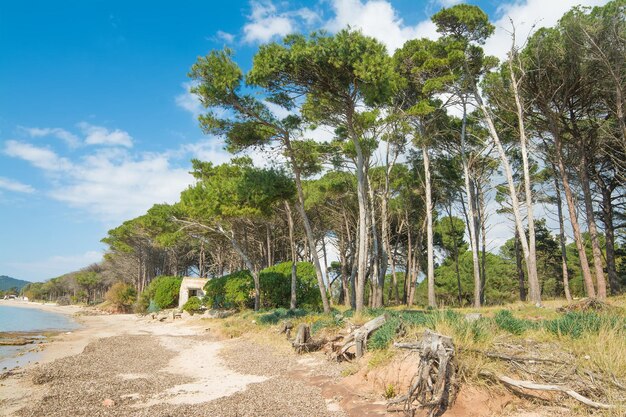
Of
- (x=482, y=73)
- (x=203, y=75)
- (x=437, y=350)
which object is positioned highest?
(x=482, y=73)

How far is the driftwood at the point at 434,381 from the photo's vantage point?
14.7 ft

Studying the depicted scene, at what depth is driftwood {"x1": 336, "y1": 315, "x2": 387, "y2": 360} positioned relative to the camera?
7.25 meters

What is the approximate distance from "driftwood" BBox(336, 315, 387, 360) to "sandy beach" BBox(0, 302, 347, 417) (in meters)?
0.49

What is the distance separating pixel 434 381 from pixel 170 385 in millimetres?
4843

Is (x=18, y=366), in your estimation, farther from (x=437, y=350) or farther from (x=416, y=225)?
(x=416, y=225)

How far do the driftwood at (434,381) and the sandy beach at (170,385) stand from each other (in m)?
1.04

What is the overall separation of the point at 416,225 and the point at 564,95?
13.4 meters

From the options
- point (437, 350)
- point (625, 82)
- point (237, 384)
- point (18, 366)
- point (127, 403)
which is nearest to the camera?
point (437, 350)

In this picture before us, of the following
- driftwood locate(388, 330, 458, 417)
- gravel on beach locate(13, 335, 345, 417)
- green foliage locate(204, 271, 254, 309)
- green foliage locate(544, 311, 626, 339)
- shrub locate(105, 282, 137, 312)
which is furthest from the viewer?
shrub locate(105, 282, 137, 312)

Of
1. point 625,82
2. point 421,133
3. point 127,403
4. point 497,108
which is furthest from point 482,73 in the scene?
point 127,403

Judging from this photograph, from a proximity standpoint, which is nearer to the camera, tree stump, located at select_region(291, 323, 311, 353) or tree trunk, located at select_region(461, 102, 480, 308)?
tree stump, located at select_region(291, 323, 311, 353)

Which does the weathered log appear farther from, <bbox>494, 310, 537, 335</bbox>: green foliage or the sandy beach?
<bbox>494, 310, 537, 335</bbox>: green foliage

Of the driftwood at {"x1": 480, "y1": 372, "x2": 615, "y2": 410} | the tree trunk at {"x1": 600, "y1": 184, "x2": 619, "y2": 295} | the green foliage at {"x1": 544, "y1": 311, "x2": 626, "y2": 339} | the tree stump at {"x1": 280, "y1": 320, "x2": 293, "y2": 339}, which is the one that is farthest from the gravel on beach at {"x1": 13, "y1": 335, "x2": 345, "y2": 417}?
the tree trunk at {"x1": 600, "y1": 184, "x2": 619, "y2": 295}

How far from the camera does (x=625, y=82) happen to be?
1292cm
